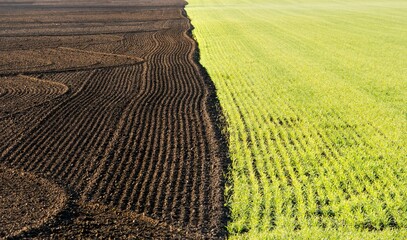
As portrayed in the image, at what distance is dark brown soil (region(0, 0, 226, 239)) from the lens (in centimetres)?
828

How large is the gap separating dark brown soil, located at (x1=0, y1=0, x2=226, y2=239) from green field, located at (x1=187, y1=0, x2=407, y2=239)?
84 centimetres

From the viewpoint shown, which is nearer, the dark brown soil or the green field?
the dark brown soil

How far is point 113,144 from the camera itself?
466 inches

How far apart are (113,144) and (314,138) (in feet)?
20.1

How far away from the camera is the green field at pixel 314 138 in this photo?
8.41 m

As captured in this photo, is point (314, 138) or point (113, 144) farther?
point (314, 138)

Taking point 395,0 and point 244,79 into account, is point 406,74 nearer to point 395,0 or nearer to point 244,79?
point 244,79

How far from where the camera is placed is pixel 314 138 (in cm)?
1245

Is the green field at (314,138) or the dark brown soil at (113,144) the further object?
the green field at (314,138)

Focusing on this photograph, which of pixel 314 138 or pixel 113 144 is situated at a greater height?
pixel 113 144

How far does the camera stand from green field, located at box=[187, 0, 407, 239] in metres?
8.41

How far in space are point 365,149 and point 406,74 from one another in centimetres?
1170

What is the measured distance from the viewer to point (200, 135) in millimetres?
12766

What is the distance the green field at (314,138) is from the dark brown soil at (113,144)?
0.84m
